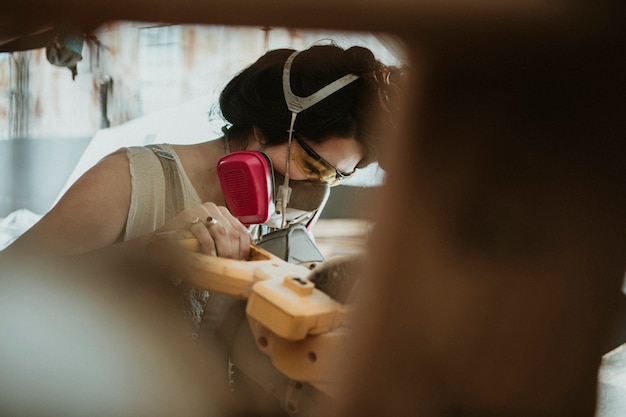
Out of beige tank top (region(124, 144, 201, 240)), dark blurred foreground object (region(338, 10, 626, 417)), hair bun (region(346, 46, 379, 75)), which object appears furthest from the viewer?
beige tank top (region(124, 144, 201, 240))

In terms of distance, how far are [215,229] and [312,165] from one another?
0.16 meters

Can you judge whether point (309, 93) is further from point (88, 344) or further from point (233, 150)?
point (88, 344)

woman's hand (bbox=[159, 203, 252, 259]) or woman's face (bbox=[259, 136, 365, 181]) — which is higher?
woman's face (bbox=[259, 136, 365, 181])

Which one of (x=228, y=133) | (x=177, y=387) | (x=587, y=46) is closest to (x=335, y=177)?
(x=228, y=133)

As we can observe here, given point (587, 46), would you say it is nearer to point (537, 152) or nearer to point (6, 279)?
point (537, 152)

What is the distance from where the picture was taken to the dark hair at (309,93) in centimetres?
58

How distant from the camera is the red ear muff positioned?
2.25 feet

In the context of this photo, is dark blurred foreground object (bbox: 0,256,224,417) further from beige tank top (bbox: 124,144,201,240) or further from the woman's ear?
the woman's ear

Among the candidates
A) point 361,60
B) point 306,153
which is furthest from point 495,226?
point 306,153

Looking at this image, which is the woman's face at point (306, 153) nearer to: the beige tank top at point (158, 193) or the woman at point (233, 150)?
the woman at point (233, 150)

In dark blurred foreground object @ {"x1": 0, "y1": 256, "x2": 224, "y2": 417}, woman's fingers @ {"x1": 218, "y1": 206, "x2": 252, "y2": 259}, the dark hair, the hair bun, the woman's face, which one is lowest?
dark blurred foreground object @ {"x1": 0, "y1": 256, "x2": 224, "y2": 417}

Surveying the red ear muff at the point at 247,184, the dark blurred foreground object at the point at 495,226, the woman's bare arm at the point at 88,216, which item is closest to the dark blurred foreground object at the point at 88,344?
the woman's bare arm at the point at 88,216

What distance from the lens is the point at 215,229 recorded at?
615mm

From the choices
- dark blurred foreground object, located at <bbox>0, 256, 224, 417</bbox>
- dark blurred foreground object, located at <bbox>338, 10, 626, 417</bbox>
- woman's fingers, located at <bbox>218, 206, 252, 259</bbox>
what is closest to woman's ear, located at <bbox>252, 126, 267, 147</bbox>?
woman's fingers, located at <bbox>218, 206, 252, 259</bbox>
